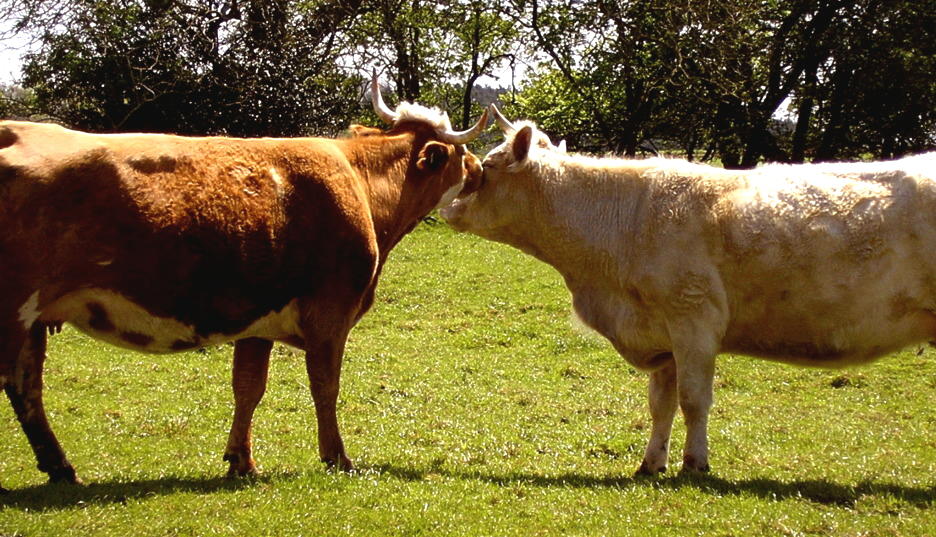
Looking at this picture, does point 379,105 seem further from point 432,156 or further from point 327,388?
point 327,388

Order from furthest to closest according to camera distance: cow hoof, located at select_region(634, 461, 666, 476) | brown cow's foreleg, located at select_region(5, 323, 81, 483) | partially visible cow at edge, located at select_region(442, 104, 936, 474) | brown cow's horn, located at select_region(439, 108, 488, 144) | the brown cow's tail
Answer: brown cow's horn, located at select_region(439, 108, 488, 144) < cow hoof, located at select_region(634, 461, 666, 476) < partially visible cow at edge, located at select_region(442, 104, 936, 474) < brown cow's foreleg, located at select_region(5, 323, 81, 483) < the brown cow's tail

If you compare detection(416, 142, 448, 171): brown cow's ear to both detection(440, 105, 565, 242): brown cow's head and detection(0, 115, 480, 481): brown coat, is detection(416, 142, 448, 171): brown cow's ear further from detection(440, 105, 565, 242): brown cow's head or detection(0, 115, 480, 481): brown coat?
detection(440, 105, 565, 242): brown cow's head

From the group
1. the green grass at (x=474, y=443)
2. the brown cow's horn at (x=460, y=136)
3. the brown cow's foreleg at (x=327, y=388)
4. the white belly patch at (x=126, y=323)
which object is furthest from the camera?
the brown cow's horn at (x=460, y=136)

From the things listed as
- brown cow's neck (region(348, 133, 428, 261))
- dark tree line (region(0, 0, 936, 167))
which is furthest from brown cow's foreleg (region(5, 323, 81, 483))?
dark tree line (region(0, 0, 936, 167))

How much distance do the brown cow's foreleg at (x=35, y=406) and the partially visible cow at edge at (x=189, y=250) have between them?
1 cm

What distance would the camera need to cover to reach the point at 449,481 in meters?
9.21

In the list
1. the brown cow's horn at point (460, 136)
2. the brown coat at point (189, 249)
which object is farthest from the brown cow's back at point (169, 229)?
the brown cow's horn at point (460, 136)

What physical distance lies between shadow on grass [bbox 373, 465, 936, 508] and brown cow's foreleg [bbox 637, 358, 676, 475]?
0.55 m

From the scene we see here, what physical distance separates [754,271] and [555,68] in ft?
93.3

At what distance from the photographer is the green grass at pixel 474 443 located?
782 cm

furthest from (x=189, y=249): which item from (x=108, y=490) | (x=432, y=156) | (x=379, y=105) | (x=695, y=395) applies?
(x=695, y=395)

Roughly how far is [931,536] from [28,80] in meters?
25.5

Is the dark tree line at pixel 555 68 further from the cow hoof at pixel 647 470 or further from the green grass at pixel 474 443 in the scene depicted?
the cow hoof at pixel 647 470

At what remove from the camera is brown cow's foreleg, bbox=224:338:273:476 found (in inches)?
371
